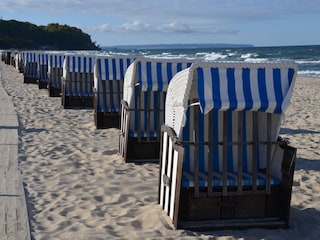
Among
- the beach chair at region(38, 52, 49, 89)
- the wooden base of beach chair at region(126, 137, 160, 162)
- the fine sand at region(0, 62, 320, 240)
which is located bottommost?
the fine sand at region(0, 62, 320, 240)

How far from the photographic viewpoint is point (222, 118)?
4535 millimetres

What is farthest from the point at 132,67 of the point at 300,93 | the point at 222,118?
the point at 300,93

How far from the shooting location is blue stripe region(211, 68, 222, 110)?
3.99 metres

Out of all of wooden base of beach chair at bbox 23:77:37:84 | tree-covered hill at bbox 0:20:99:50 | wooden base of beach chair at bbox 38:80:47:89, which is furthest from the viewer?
tree-covered hill at bbox 0:20:99:50

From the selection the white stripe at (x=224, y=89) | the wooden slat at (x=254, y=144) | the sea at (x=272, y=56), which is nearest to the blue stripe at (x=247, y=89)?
the white stripe at (x=224, y=89)

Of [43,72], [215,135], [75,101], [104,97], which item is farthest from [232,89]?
[43,72]

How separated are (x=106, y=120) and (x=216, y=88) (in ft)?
18.6

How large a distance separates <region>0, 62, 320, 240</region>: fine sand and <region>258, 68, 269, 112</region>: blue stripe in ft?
3.41

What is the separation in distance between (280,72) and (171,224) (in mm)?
1518

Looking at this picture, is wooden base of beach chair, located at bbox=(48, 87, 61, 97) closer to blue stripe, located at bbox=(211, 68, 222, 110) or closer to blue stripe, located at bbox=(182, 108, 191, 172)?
blue stripe, located at bbox=(182, 108, 191, 172)

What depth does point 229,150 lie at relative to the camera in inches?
180

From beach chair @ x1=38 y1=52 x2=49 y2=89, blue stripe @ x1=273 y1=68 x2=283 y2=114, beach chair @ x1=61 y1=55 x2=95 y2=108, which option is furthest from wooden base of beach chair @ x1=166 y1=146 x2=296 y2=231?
beach chair @ x1=38 y1=52 x2=49 y2=89

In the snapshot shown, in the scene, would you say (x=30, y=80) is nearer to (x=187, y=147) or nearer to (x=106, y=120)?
(x=106, y=120)

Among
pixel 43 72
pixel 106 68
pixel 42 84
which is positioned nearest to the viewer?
pixel 106 68
